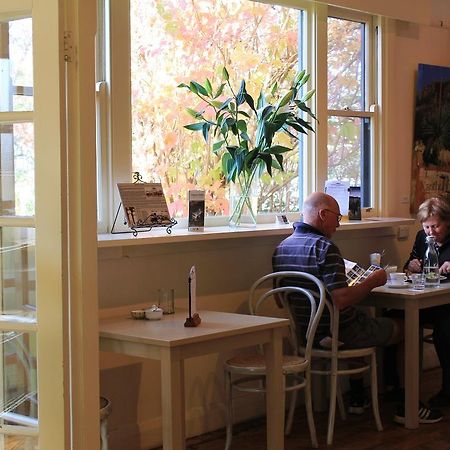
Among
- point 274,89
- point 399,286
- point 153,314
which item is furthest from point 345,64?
point 153,314

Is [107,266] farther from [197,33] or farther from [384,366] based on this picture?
[384,366]

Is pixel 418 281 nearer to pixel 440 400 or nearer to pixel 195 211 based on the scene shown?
pixel 440 400

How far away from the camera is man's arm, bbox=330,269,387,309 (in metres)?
3.98

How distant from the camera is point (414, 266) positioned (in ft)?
16.1

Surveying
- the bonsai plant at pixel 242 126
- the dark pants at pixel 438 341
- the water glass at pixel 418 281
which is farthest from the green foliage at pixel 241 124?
the dark pants at pixel 438 341

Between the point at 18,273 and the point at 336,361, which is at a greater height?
the point at 18,273

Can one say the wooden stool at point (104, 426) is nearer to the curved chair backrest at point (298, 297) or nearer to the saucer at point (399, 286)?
the curved chair backrest at point (298, 297)

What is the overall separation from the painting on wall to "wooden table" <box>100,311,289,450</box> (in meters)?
2.46

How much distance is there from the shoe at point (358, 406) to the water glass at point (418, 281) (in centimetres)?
70

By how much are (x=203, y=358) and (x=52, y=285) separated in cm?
146

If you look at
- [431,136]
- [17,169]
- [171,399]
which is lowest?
[171,399]

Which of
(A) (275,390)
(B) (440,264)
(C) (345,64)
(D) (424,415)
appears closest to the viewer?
(A) (275,390)

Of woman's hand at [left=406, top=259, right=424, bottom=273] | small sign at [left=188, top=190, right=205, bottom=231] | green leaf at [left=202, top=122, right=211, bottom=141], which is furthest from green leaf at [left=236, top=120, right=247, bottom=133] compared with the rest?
woman's hand at [left=406, top=259, right=424, bottom=273]

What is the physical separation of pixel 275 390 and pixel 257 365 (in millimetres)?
309
